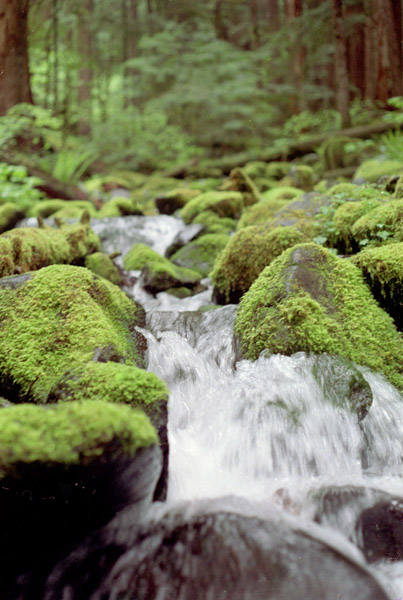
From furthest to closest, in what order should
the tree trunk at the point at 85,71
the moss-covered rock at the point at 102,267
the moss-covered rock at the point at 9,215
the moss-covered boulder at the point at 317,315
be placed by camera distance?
the tree trunk at the point at 85,71 → the moss-covered rock at the point at 9,215 → the moss-covered rock at the point at 102,267 → the moss-covered boulder at the point at 317,315

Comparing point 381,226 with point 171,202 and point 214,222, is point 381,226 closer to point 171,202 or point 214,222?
Result: point 214,222

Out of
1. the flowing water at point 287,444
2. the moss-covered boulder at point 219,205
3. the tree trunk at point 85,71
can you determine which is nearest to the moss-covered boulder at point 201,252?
the moss-covered boulder at point 219,205

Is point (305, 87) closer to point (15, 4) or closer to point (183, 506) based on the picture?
point (15, 4)

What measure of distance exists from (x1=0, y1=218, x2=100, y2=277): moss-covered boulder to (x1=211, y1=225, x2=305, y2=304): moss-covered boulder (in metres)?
1.81

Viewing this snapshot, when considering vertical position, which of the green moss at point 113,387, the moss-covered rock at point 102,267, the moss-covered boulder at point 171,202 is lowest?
the moss-covered boulder at point 171,202

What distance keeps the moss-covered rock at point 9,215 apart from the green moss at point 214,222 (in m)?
3.07

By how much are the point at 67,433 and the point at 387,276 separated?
2529 mm

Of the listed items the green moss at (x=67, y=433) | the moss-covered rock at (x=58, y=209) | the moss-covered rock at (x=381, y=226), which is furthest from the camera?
the moss-covered rock at (x=58, y=209)

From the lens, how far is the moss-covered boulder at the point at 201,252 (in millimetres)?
6500

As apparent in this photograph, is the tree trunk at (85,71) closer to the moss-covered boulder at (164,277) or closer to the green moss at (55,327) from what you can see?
the moss-covered boulder at (164,277)

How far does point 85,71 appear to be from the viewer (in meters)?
18.2

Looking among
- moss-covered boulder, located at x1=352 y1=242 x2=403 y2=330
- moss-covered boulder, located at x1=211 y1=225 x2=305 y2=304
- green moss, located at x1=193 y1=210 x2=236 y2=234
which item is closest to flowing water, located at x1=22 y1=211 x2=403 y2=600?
moss-covered boulder, located at x1=352 y1=242 x2=403 y2=330

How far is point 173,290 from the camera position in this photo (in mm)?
5594

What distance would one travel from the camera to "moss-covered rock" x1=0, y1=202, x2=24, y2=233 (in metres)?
6.87
